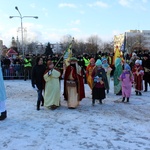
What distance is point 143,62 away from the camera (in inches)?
689

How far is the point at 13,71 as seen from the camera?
23.4 m

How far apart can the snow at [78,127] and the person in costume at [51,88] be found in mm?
287

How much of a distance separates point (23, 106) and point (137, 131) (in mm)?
4858

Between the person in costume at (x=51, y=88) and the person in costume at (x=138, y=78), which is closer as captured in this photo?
the person in costume at (x=51, y=88)

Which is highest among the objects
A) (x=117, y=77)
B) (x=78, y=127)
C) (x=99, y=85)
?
(x=117, y=77)

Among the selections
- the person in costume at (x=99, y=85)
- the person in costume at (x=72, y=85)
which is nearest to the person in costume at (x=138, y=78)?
the person in costume at (x=99, y=85)

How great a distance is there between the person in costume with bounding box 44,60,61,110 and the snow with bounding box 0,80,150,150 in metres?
0.29

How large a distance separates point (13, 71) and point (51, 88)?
1328cm

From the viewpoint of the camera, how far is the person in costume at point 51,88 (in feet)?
34.9

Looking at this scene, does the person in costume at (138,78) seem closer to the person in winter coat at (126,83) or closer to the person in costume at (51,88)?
the person in winter coat at (126,83)

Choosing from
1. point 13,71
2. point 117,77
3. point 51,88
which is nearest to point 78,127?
point 51,88

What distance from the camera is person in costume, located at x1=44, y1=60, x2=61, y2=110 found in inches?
419

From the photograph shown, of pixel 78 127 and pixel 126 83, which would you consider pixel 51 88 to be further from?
pixel 126 83

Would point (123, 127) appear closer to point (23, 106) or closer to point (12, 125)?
point (12, 125)
